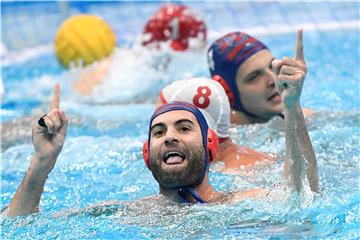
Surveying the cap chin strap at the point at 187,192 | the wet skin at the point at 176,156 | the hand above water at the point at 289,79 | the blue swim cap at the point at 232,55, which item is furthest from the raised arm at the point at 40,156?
the blue swim cap at the point at 232,55

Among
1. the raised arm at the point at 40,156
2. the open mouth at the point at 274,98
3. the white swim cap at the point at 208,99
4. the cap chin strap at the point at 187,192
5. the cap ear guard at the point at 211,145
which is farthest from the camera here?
the open mouth at the point at 274,98

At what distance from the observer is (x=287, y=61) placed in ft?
10.1

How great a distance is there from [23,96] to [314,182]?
4.14m

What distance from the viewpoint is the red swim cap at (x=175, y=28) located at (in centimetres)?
675

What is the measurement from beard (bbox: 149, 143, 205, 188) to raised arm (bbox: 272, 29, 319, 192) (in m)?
0.41

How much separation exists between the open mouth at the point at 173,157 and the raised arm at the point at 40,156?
0.42 m

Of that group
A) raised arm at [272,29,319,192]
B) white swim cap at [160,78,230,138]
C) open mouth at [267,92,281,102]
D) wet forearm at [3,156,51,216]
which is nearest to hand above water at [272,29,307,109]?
raised arm at [272,29,319,192]

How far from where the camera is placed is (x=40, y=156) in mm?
3361

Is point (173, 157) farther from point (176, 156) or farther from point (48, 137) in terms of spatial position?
point (48, 137)

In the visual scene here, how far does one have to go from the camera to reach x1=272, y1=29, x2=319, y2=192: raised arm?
9.98 ft

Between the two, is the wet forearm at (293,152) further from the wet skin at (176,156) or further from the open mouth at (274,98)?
the open mouth at (274,98)

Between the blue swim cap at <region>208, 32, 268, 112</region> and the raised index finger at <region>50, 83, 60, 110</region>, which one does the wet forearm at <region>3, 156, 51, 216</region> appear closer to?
the raised index finger at <region>50, 83, 60, 110</region>

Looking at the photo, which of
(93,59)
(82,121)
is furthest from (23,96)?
(82,121)

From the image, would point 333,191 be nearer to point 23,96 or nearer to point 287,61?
point 287,61
